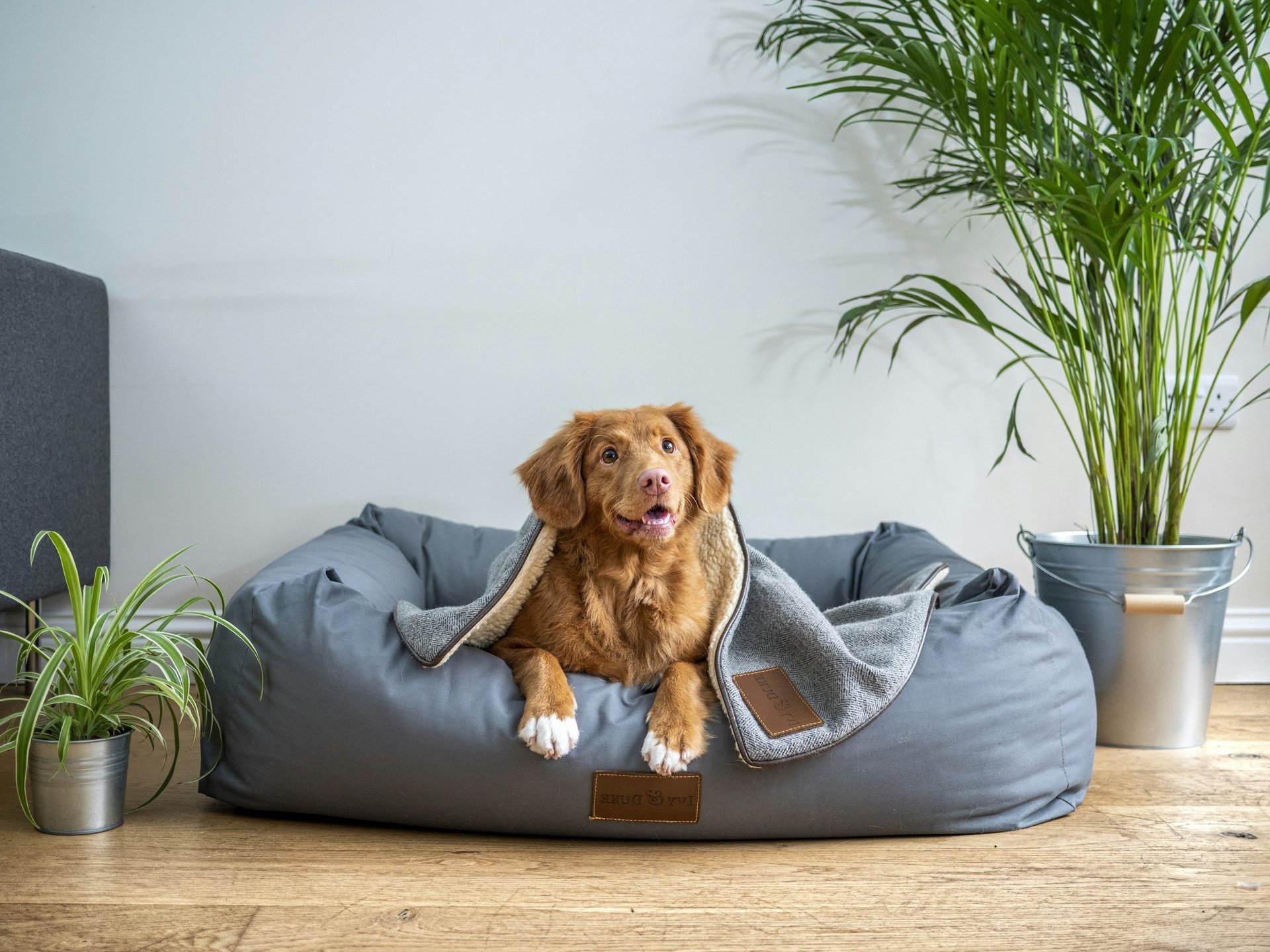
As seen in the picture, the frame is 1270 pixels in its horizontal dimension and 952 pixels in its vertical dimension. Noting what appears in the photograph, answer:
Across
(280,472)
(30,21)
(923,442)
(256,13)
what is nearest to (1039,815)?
(923,442)

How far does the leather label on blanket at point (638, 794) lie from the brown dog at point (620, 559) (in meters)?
0.14

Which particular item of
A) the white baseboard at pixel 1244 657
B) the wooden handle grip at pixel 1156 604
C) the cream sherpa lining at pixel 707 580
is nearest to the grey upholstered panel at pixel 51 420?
the cream sherpa lining at pixel 707 580

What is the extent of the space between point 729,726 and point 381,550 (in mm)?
1132

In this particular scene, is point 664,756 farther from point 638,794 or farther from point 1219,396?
point 1219,396

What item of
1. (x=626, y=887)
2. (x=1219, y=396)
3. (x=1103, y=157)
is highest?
(x=1103, y=157)

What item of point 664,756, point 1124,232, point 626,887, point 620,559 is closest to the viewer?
point 626,887

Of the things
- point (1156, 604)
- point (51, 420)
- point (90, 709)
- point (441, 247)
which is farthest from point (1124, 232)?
point (51, 420)

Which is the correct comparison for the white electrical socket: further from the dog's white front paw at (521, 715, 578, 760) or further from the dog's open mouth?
the dog's white front paw at (521, 715, 578, 760)

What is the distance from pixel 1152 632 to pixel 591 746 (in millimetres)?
1351

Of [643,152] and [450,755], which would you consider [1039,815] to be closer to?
[450,755]

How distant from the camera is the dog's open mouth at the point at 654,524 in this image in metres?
1.66

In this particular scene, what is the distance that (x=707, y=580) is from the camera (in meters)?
1.89

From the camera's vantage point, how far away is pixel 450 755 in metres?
1.58

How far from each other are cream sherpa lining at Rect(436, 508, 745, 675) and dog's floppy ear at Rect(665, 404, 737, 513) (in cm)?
5
